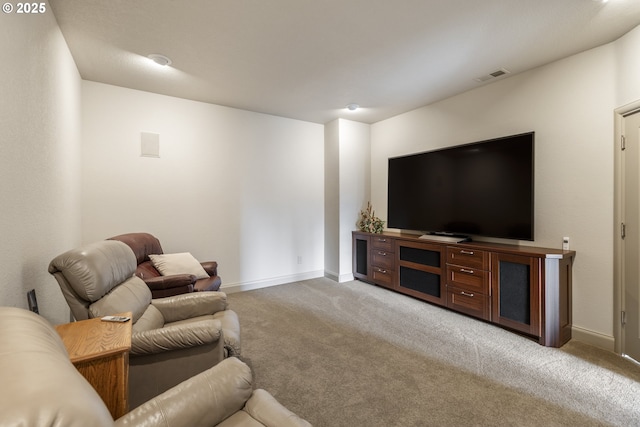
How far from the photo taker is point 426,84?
346 centimetres

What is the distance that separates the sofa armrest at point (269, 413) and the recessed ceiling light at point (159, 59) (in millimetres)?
3118

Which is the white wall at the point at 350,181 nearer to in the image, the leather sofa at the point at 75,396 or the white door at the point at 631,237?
the white door at the point at 631,237

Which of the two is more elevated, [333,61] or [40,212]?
[333,61]

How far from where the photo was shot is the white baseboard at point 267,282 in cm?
423

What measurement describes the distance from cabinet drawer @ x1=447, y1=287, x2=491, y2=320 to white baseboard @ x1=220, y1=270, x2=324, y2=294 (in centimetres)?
232

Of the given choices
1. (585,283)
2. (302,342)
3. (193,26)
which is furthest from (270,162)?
(585,283)

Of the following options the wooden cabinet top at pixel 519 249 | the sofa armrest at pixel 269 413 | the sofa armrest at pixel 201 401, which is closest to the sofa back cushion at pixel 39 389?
the sofa armrest at pixel 201 401

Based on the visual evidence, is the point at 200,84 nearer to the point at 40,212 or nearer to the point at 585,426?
the point at 40,212

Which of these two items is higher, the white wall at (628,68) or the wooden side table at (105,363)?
the white wall at (628,68)

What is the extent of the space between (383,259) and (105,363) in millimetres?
3687

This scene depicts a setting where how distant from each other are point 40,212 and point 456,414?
3.00 meters

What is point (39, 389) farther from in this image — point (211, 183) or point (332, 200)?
point (332, 200)

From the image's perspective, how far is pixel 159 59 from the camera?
2852 mm

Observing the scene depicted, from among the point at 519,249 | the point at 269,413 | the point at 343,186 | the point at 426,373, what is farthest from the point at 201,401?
the point at 343,186
